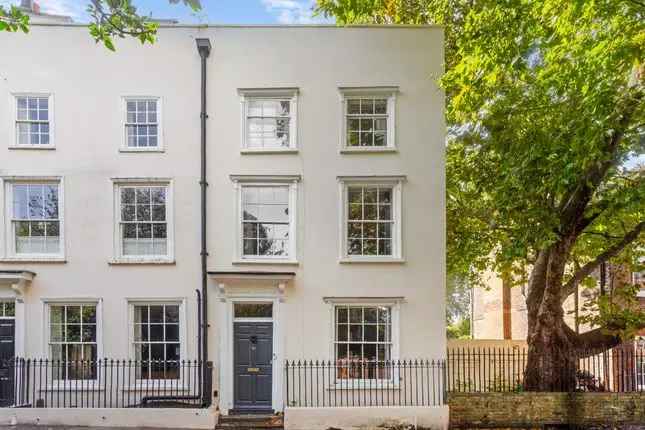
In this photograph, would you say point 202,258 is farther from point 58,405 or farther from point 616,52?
point 616,52

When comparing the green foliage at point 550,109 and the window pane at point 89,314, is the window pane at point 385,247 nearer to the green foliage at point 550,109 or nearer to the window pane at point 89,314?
the green foliage at point 550,109

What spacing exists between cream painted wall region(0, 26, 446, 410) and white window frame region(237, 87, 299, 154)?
15 centimetres

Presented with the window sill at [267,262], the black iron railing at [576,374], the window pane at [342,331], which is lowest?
the black iron railing at [576,374]

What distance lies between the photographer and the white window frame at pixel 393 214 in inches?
484

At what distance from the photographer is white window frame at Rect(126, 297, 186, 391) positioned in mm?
12055

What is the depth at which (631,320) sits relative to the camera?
1311cm

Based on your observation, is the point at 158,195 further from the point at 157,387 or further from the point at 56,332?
the point at 157,387

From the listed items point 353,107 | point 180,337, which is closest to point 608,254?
point 353,107

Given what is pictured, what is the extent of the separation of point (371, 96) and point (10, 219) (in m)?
9.74

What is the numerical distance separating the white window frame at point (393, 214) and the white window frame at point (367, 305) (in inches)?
38.4

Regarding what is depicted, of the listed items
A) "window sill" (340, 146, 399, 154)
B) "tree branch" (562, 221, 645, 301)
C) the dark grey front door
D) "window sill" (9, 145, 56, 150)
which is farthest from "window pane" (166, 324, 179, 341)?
"tree branch" (562, 221, 645, 301)

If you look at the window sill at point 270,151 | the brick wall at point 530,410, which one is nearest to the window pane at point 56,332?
the window sill at point 270,151

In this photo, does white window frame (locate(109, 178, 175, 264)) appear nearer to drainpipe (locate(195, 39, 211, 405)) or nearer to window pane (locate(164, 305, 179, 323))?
drainpipe (locate(195, 39, 211, 405))

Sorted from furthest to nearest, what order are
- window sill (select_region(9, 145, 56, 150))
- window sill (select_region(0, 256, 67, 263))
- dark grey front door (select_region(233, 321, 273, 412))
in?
1. window sill (select_region(9, 145, 56, 150))
2. window sill (select_region(0, 256, 67, 263))
3. dark grey front door (select_region(233, 321, 273, 412))
